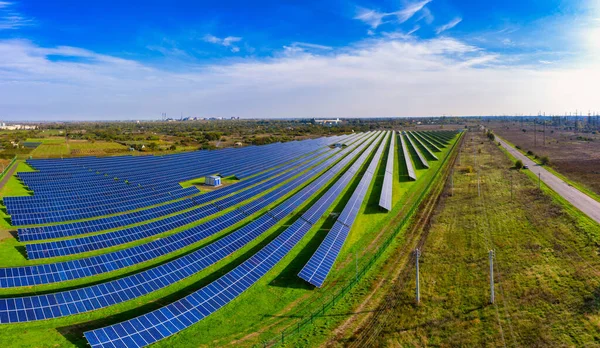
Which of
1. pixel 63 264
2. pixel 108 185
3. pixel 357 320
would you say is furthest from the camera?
pixel 108 185

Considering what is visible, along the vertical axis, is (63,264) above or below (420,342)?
above

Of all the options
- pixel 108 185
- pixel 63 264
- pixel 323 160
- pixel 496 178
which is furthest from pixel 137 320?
pixel 323 160

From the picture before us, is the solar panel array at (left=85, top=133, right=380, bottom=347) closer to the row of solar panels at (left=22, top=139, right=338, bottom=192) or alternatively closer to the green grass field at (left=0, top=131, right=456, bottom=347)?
the green grass field at (left=0, top=131, right=456, bottom=347)

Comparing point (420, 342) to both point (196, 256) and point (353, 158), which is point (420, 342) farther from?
point (353, 158)

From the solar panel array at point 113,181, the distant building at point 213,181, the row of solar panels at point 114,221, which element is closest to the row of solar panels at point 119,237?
the row of solar panels at point 114,221

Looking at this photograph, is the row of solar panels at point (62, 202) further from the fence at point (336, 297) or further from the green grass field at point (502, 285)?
the green grass field at point (502, 285)

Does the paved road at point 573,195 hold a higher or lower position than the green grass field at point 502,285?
higher

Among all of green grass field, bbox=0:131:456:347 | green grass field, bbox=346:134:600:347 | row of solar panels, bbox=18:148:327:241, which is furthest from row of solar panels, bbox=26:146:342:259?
green grass field, bbox=346:134:600:347
